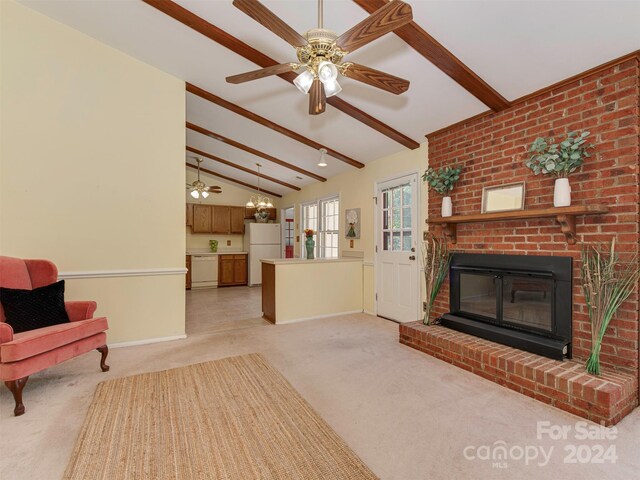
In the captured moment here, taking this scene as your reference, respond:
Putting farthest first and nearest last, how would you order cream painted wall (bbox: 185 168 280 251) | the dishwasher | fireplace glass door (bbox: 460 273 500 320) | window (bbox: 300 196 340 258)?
cream painted wall (bbox: 185 168 280 251) < the dishwasher < window (bbox: 300 196 340 258) < fireplace glass door (bbox: 460 273 500 320)

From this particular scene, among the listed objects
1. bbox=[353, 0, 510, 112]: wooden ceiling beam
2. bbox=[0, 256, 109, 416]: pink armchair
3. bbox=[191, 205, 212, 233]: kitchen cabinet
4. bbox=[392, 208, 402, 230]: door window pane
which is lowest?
bbox=[0, 256, 109, 416]: pink armchair

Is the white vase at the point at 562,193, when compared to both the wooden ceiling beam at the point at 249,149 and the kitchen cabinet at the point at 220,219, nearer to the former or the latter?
the wooden ceiling beam at the point at 249,149

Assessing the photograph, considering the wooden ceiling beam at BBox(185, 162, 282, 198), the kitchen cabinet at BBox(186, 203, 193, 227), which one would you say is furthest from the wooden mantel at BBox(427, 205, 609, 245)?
the kitchen cabinet at BBox(186, 203, 193, 227)

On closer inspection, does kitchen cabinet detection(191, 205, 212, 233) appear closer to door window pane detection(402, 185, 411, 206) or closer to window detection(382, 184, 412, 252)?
window detection(382, 184, 412, 252)

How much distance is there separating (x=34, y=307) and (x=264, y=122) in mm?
3204

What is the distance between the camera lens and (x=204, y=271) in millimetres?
7527

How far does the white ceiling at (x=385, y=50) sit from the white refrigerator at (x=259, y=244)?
3.63m

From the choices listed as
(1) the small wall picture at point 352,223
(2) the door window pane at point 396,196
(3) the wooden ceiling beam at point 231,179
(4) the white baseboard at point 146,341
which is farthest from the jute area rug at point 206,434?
(3) the wooden ceiling beam at point 231,179

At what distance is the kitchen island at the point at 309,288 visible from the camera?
4414mm

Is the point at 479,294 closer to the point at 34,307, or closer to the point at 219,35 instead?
the point at 219,35

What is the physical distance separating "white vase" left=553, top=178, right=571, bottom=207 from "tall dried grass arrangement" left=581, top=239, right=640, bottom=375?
0.41m

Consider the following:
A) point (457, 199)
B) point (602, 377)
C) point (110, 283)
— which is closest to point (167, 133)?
point (110, 283)

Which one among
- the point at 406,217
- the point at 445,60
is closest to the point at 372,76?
the point at 445,60

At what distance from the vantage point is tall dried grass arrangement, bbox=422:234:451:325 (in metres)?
3.49
